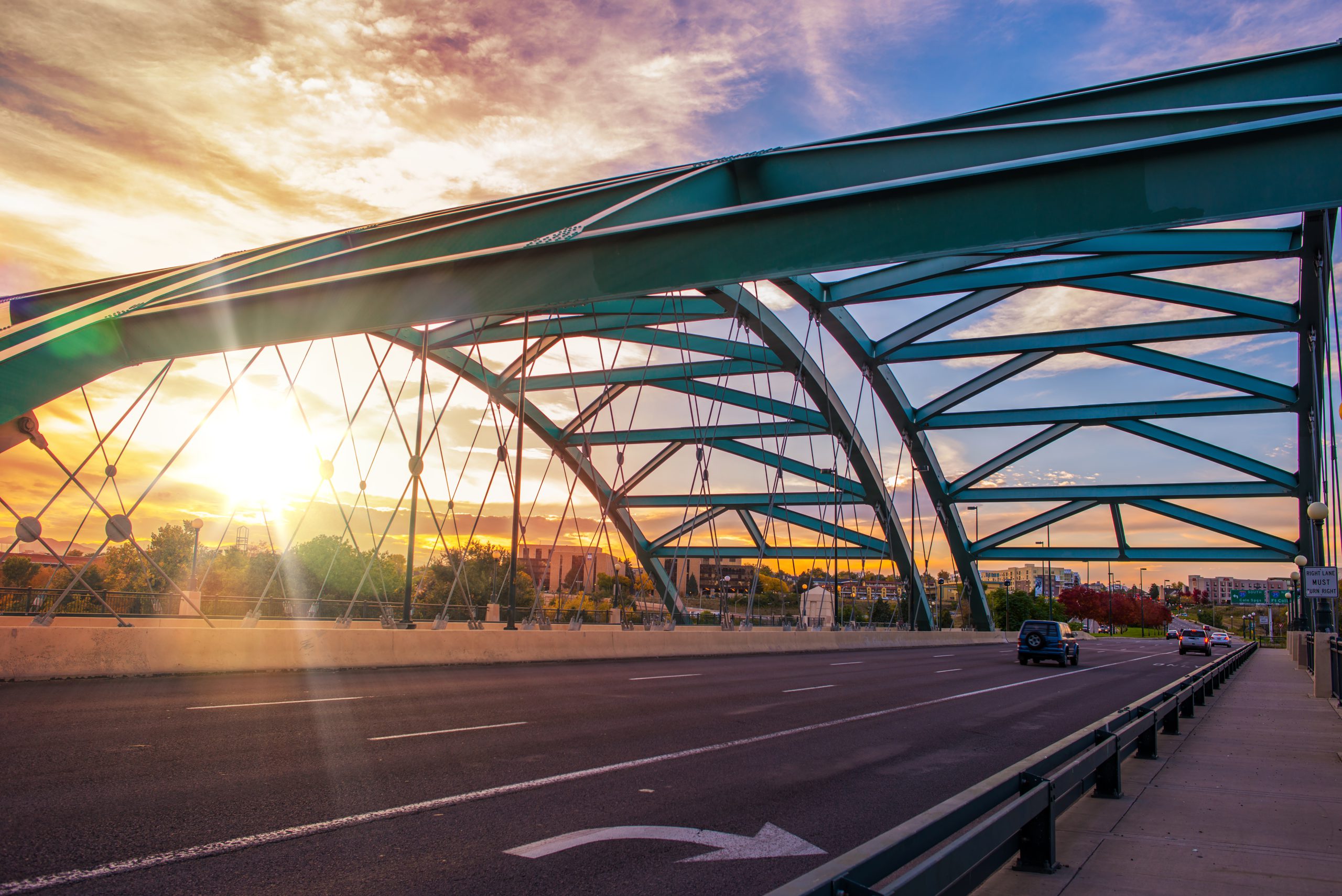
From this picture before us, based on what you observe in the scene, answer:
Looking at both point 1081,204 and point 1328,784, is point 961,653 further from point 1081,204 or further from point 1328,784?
point 1081,204

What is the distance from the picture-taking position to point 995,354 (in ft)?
108

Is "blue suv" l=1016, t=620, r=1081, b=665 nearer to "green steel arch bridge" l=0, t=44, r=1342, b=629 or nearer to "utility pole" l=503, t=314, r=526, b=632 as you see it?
"green steel arch bridge" l=0, t=44, r=1342, b=629

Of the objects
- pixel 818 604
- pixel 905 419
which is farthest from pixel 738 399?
pixel 818 604

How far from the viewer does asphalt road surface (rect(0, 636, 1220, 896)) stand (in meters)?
4.79

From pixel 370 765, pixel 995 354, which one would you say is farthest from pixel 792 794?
pixel 995 354

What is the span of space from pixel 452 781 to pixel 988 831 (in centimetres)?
432

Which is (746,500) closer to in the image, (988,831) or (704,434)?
(704,434)

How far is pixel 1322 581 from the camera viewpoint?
23.6m

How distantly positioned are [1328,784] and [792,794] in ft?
16.6

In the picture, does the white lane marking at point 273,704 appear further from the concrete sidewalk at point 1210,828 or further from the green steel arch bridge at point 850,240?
the concrete sidewalk at point 1210,828

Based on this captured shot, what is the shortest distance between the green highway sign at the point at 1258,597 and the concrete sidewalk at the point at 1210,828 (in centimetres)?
9298

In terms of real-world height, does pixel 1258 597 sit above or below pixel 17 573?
above

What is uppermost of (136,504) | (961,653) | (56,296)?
(56,296)

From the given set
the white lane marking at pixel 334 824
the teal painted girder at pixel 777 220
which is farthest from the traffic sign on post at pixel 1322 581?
the white lane marking at pixel 334 824
